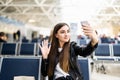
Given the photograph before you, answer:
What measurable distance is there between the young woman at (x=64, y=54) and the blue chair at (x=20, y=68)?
783 millimetres

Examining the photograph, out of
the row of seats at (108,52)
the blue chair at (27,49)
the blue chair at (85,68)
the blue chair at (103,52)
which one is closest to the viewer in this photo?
→ the blue chair at (85,68)

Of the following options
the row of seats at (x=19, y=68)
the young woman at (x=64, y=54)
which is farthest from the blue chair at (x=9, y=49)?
the young woman at (x=64, y=54)

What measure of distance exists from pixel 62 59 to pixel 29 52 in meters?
5.28

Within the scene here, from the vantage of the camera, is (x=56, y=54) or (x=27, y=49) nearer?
(x=56, y=54)

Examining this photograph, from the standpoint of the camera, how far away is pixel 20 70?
3410mm

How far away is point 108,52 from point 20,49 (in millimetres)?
2723

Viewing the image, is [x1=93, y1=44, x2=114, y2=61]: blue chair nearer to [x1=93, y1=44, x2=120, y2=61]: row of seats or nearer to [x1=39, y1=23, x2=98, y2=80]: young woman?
[x1=93, y1=44, x2=120, y2=61]: row of seats

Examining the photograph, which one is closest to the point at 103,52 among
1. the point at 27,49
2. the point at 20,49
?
the point at 27,49

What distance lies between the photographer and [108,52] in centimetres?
715

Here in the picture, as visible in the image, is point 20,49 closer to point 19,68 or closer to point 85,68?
point 19,68

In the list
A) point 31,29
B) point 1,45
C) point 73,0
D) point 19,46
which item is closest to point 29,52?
point 19,46

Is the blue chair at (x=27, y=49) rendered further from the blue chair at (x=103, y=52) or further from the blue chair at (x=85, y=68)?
the blue chair at (x=85, y=68)

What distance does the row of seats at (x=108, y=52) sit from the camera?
701 centimetres

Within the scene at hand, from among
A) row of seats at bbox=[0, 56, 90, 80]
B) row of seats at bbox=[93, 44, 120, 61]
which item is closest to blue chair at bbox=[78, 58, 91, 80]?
row of seats at bbox=[0, 56, 90, 80]
